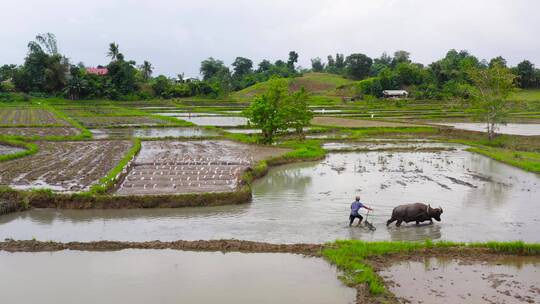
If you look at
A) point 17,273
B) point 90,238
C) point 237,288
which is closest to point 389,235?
point 237,288

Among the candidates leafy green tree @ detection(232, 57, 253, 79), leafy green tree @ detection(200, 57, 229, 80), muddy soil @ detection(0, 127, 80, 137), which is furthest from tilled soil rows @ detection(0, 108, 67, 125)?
leafy green tree @ detection(232, 57, 253, 79)

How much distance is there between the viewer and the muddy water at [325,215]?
38.3ft

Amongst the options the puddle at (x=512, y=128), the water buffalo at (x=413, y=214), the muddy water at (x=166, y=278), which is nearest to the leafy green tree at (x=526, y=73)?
the puddle at (x=512, y=128)

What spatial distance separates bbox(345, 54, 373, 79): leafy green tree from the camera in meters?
86.8

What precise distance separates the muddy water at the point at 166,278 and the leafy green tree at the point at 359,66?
264 feet

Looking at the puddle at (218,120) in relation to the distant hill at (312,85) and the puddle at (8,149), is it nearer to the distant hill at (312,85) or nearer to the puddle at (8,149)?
the puddle at (8,149)

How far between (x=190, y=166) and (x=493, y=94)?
69.5 feet

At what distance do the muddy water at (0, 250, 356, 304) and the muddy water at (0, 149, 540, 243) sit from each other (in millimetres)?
A: 1302

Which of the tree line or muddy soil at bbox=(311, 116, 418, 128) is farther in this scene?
the tree line

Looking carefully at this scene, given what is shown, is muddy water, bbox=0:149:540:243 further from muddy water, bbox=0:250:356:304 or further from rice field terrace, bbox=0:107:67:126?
→ rice field terrace, bbox=0:107:67:126

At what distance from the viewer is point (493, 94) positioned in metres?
30.2

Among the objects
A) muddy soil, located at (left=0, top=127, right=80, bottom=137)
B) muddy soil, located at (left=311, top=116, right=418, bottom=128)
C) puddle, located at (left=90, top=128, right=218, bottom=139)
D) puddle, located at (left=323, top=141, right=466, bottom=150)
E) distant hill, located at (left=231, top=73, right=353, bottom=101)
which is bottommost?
puddle, located at (left=323, top=141, right=466, bottom=150)

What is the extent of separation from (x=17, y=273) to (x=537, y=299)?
964cm

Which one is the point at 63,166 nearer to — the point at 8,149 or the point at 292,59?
the point at 8,149
